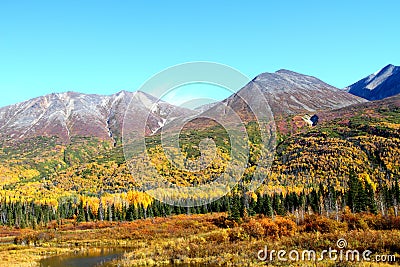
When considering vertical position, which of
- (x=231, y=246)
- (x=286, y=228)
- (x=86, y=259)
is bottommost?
(x=86, y=259)

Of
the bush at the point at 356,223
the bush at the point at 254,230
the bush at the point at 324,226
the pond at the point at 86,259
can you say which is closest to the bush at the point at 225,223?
the bush at the point at 324,226

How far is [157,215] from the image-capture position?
81.9 metres

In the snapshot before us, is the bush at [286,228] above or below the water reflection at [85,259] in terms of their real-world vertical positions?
above

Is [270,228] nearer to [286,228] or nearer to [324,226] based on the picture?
[286,228]

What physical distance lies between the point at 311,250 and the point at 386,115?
523ft

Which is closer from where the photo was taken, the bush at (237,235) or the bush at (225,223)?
the bush at (237,235)

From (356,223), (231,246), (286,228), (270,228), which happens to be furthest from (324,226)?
(231,246)

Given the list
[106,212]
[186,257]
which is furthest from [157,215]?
[186,257]

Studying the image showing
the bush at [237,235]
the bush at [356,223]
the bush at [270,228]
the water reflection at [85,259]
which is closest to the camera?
the water reflection at [85,259]

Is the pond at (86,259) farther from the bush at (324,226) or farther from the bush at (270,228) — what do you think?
the bush at (324,226)

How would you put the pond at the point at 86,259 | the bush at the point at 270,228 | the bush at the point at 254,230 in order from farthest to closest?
the bush at the point at 270,228
the bush at the point at 254,230
the pond at the point at 86,259

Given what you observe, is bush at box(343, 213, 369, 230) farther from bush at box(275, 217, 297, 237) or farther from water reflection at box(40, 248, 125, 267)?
water reflection at box(40, 248, 125, 267)

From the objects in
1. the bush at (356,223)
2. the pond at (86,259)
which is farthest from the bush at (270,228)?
the pond at (86,259)

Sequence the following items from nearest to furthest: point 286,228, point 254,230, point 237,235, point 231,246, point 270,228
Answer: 1. point 231,246
2. point 237,235
3. point 254,230
4. point 270,228
5. point 286,228
